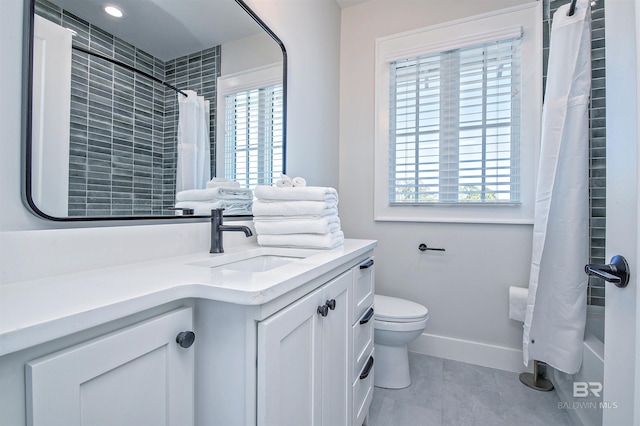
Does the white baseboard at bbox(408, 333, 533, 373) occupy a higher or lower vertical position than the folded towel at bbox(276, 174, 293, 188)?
lower

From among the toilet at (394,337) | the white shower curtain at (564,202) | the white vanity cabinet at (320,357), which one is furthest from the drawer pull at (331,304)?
the white shower curtain at (564,202)

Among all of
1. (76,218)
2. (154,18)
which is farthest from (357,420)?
(154,18)

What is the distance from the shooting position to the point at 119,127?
0.93m

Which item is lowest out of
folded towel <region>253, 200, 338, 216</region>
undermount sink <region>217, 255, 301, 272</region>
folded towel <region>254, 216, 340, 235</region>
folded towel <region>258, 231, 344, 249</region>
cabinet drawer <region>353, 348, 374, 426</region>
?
cabinet drawer <region>353, 348, 374, 426</region>

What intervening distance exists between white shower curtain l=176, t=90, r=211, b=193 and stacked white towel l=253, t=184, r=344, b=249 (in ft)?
0.80

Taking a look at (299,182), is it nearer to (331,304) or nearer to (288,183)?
(288,183)

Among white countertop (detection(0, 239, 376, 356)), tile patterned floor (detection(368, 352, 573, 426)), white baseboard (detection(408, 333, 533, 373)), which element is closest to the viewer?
white countertop (detection(0, 239, 376, 356))

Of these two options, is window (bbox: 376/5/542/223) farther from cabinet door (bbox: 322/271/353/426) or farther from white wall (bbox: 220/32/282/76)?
cabinet door (bbox: 322/271/353/426)

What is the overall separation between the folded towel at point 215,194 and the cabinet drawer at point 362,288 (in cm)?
64

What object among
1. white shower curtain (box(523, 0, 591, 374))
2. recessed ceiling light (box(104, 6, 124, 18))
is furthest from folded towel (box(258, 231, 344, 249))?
white shower curtain (box(523, 0, 591, 374))

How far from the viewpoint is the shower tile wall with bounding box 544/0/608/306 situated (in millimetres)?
1649

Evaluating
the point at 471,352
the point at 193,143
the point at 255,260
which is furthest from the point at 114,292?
the point at 471,352

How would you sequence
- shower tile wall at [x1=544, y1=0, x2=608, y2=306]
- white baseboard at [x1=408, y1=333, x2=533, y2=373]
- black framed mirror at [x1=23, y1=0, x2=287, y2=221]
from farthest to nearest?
white baseboard at [x1=408, y1=333, x2=533, y2=373] < shower tile wall at [x1=544, y1=0, x2=608, y2=306] < black framed mirror at [x1=23, y1=0, x2=287, y2=221]

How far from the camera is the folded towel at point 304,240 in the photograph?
1274 mm
